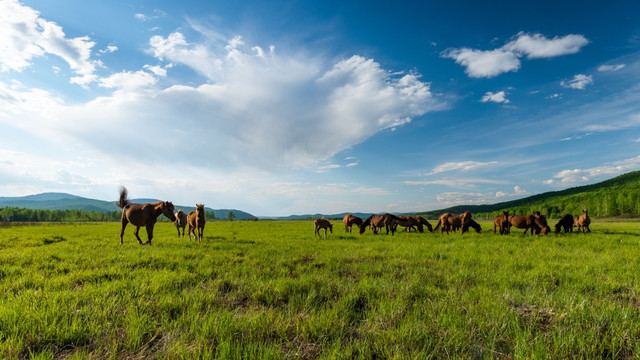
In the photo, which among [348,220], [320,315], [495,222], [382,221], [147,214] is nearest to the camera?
[320,315]

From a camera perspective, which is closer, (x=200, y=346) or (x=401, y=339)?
(x=200, y=346)

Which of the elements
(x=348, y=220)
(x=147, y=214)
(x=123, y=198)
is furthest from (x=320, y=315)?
(x=348, y=220)

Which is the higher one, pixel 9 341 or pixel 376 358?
pixel 9 341

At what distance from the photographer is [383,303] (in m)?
4.43

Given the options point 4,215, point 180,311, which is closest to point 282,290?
point 180,311

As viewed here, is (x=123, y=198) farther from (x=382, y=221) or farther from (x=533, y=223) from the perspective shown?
(x=533, y=223)

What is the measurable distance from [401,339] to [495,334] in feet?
4.22

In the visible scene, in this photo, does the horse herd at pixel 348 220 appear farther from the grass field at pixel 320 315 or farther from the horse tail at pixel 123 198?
the grass field at pixel 320 315

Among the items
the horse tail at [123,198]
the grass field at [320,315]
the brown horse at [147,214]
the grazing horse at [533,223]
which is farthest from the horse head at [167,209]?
the grazing horse at [533,223]

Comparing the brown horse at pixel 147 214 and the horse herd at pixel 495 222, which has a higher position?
the brown horse at pixel 147 214

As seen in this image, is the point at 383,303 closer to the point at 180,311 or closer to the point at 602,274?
the point at 180,311

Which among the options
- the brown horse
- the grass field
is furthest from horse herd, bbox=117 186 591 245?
the grass field

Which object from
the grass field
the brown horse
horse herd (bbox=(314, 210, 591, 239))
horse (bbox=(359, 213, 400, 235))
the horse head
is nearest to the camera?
the grass field

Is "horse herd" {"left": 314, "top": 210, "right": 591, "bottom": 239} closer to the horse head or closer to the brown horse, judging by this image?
the horse head
